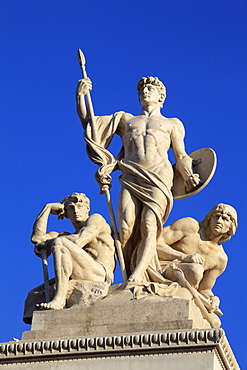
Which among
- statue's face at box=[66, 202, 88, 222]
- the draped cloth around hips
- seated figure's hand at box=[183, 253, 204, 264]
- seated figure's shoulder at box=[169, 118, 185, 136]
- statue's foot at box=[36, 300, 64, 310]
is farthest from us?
seated figure's shoulder at box=[169, 118, 185, 136]

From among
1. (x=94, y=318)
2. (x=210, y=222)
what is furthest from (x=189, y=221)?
(x=94, y=318)

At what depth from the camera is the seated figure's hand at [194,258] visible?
17.2m

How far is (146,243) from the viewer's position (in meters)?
17.2

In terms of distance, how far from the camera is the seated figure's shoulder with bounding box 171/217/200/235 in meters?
17.9

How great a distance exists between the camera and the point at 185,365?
15125 millimetres

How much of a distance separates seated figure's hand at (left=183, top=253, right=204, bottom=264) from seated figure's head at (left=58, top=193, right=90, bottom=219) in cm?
198

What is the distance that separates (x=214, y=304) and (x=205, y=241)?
1204 millimetres

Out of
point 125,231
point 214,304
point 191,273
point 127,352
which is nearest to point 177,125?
point 125,231

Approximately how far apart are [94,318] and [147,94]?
Result: 15.4 ft

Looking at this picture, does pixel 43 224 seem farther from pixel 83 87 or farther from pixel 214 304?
pixel 214 304

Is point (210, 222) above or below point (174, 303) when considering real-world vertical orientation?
above

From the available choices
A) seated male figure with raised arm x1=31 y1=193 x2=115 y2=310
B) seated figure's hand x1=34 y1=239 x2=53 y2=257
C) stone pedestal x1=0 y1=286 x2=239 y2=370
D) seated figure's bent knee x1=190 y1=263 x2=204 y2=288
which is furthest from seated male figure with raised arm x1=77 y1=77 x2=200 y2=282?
seated figure's hand x1=34 y1=239 x2=53 y2=257

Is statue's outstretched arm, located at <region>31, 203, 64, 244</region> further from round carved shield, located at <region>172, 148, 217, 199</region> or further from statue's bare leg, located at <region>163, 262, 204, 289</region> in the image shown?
statue's bare leg, located at <region>163, 262, 204, 289</region>

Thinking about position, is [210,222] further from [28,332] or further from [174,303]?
[28,332]
